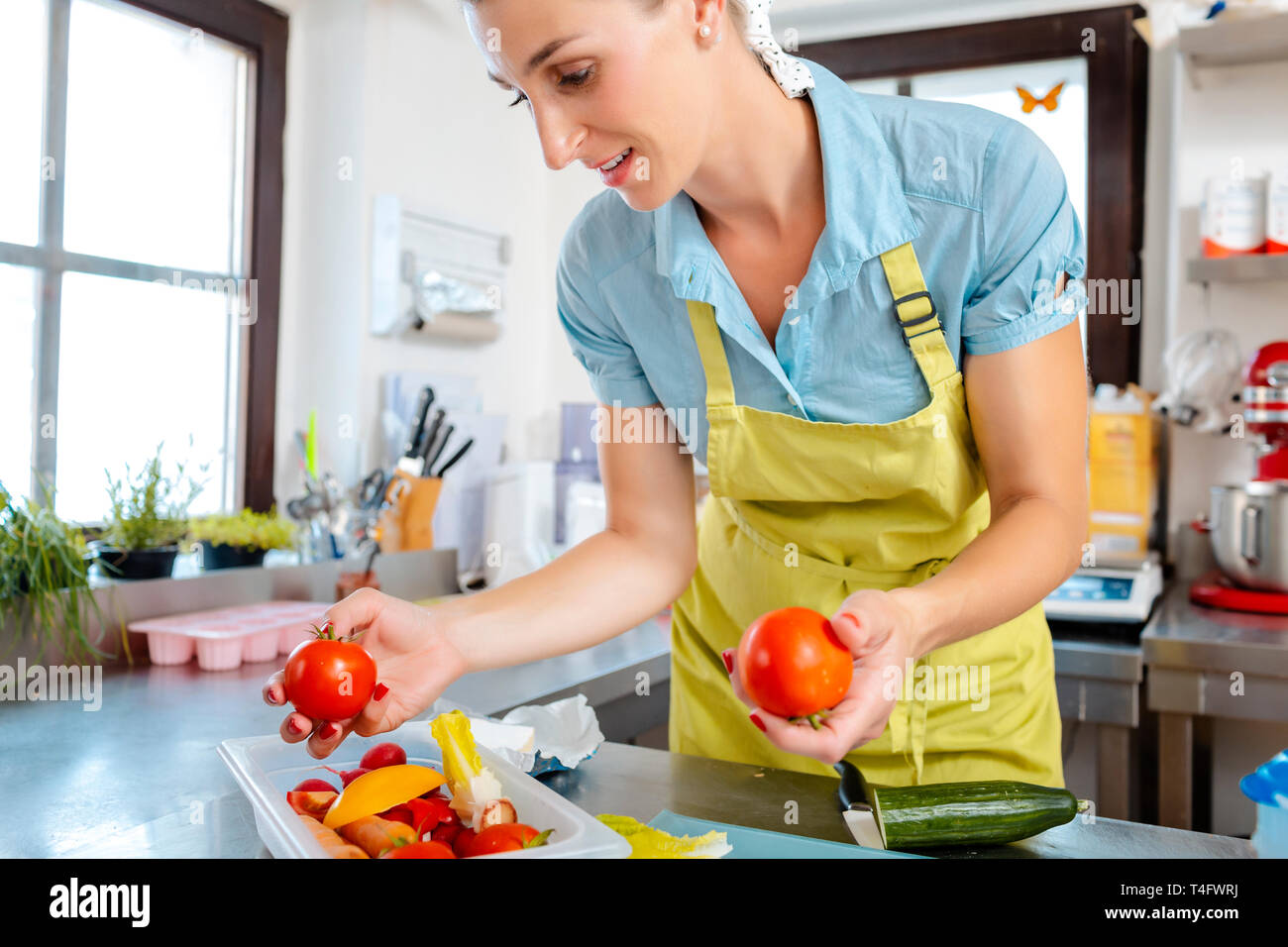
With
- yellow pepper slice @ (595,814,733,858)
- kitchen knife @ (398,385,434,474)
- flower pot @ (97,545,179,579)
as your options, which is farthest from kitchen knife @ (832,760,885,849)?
kitchen knife @ (398,385,434,474)

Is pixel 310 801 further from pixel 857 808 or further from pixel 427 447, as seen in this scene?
pixel 427 447

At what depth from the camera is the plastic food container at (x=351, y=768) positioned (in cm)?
76

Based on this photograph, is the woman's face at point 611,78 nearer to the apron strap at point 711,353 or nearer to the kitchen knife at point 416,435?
the apron strap at point 711,353

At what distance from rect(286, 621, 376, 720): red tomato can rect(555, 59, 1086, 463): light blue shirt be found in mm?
517

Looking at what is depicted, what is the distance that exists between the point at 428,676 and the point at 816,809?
0.39 meters

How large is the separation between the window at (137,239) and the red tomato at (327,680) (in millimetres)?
1438

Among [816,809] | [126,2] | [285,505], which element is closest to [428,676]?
[816,809]

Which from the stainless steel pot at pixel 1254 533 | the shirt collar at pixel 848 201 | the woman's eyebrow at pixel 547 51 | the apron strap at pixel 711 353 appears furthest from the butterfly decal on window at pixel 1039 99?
the woman's eyebrow at pixel 547 51

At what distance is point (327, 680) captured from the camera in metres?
0.89

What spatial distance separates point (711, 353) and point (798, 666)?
52 centimetres

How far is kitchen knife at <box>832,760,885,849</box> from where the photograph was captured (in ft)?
3.06

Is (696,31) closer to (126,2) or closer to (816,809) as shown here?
(816,809)

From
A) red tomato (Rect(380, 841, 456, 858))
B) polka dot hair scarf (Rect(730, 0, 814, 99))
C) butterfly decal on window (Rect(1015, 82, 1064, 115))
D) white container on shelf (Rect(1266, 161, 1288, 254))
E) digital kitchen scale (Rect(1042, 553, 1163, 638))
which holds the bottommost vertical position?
red tomato (Rect(380, 841, 456, 858))

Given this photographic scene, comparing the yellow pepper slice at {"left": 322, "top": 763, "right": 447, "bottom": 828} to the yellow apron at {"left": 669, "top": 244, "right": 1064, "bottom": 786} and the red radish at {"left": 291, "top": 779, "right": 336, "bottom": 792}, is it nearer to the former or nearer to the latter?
the red radish at {"left": 291, "top": 779, "right": 336, "bottom": 792}
